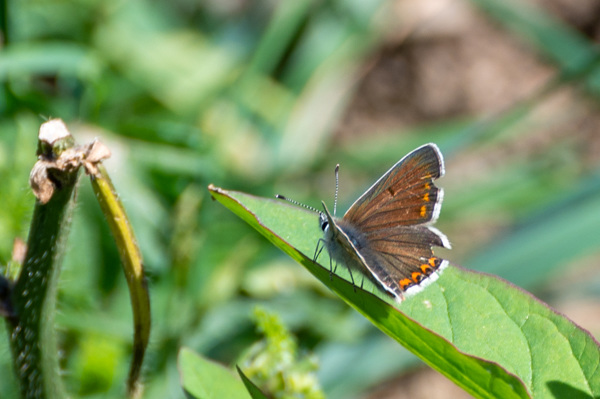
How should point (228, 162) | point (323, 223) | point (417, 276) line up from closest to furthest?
point (417, 276)
point (323, 223)
point (228, 162)

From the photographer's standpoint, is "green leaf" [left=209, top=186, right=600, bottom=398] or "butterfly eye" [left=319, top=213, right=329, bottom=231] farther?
"butterfly eye" [left=319, top=213, right=329, bottom=231]

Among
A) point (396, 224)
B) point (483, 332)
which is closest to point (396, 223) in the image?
point (396, 224)

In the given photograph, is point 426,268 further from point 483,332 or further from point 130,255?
point 130,255

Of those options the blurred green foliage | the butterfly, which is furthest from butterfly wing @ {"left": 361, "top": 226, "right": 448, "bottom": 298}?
the blurred green foliage

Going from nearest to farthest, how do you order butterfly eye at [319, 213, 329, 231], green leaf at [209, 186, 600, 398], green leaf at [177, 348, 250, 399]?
1. green leaf at [209, 186, 600, 398]
2. green leaf at [177, 348, 250, 399]
3. butterfly eye at [319, 213, 329, 231]

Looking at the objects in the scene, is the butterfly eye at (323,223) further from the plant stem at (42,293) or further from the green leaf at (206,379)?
the plant stem at (42,293)

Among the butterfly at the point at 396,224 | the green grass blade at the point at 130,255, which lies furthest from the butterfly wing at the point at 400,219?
the green grass blade at the point at 130,255

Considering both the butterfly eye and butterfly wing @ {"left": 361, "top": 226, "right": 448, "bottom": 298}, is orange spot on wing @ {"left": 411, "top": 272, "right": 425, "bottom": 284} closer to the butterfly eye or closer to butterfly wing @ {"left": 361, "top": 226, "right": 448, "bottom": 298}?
butterfly wing @ {"left": 361, "top": 226, "right": 448, "bottom": 298}

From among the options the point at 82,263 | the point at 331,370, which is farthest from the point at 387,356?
the point at 82,263
